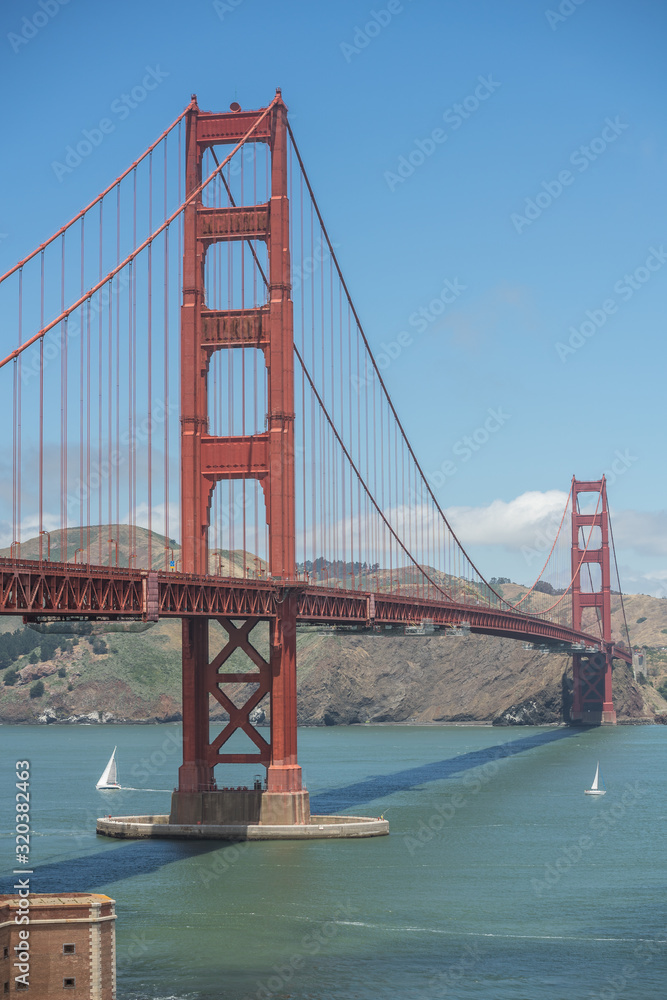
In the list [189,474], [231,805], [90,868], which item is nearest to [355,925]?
[90,868]

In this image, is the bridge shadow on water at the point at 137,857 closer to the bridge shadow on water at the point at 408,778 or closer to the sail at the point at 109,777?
the bridge shadow on water at the point at 408,778

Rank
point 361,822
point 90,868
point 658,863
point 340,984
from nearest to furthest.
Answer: point 340,984 → point 90,868 → point 658,863 → point 361,822

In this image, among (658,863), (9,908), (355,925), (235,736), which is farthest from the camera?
(235,736)

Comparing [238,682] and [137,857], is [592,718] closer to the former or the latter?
[238,682]

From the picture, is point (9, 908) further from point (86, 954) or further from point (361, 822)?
point (361, 822)

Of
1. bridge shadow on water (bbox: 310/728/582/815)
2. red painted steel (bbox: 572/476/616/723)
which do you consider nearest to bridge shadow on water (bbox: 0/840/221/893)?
bridge shadow on water (bbox: 310/728/582/815)

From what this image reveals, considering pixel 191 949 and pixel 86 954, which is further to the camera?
pixel 191 949

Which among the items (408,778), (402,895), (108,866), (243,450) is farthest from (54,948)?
(408,778)
